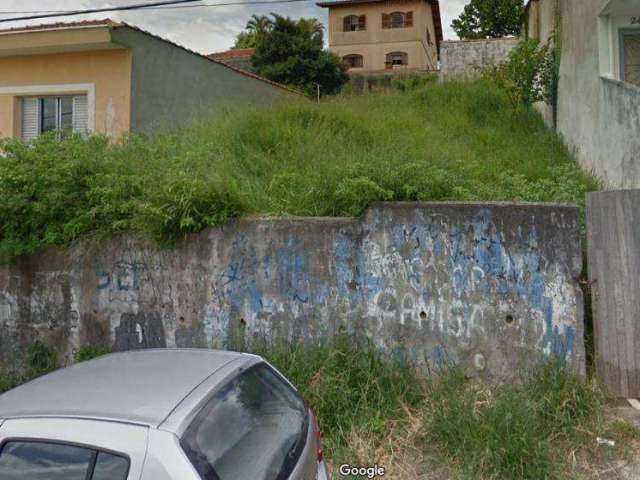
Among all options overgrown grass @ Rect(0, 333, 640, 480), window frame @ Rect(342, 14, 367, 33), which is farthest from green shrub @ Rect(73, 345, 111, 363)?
window frame @ Rect(342, 14, 367, 33)

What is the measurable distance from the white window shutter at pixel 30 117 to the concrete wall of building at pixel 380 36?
26.4 metres

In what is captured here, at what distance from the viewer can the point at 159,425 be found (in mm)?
2262

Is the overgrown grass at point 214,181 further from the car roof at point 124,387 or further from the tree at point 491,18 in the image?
the tree at point 491,18

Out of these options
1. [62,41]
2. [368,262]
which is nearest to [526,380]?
[368,262]

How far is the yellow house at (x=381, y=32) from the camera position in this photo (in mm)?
35250

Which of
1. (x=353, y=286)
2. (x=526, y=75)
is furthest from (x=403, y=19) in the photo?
(x=353, y=286)

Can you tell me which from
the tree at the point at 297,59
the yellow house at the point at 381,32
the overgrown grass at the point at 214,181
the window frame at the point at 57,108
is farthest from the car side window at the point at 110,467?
the yellow house at the point at 381,32

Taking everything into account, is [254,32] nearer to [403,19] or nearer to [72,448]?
[403,19]

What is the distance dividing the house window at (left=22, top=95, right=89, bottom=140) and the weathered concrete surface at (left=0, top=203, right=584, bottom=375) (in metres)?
5.15

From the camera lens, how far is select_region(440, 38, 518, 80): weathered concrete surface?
57.4ft

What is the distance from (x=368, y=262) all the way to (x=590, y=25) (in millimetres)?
6152

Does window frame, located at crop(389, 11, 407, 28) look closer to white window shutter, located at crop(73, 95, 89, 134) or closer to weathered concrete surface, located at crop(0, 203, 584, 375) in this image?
white window shutter, located at crop(73, 95, 89, 134)

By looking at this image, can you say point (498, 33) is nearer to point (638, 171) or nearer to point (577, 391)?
point (638, 171)

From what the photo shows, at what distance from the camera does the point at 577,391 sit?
452 cm
